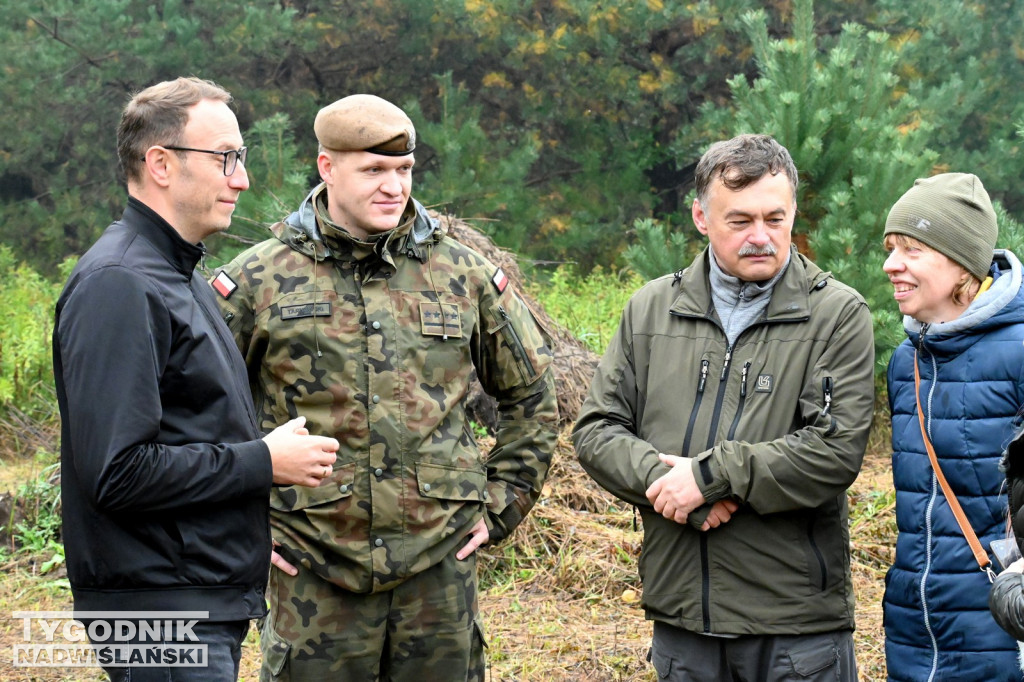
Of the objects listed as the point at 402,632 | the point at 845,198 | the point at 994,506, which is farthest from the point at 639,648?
the point at 845,198

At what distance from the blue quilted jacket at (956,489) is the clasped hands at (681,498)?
18.6 inches

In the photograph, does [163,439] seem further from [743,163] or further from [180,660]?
[743,163]

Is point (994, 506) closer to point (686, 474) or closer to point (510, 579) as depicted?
point (686, 474)

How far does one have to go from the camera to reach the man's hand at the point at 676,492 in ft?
9.40

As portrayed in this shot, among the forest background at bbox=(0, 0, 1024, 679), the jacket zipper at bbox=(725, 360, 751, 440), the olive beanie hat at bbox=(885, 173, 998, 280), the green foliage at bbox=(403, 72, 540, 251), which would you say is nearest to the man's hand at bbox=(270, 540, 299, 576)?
the jacket zipper at bbox=(725, 360, 751, 440)

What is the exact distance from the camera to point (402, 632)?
306cm

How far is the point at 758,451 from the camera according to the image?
283 centimetres

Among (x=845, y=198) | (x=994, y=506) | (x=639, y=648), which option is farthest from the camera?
(x=845, y=198)

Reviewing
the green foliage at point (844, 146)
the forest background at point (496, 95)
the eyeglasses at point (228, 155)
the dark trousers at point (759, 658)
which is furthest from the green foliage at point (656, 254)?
the eyeglasses at point (228, 155)

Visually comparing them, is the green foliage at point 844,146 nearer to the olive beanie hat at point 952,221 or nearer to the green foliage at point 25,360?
the olive beanie hat at point 952,221

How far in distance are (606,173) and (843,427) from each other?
13979mm

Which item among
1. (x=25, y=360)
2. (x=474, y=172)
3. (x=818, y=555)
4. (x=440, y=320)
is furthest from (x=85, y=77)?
(x=818, y=555)

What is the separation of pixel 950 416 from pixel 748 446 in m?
0.51

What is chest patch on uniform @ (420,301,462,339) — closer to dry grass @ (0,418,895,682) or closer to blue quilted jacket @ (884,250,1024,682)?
blue quilted jacket @ (884,250,1024,682)
